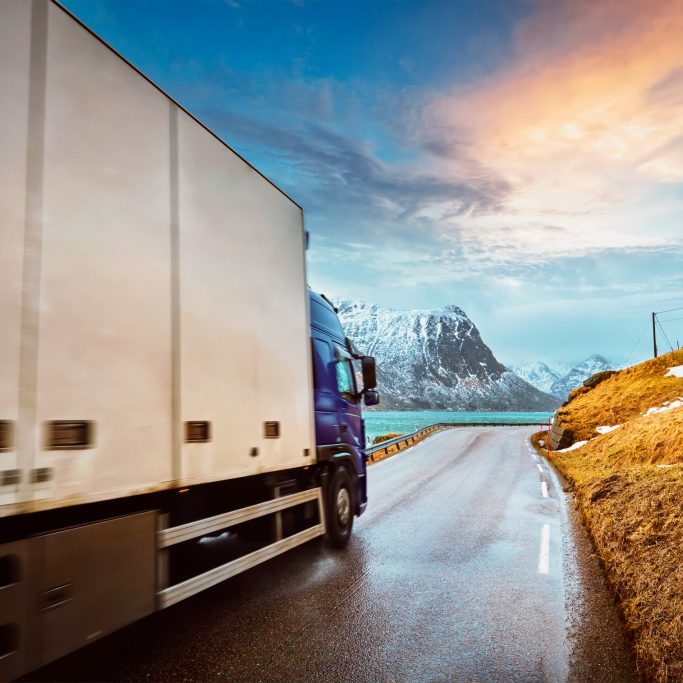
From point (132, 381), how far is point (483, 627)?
3.46m

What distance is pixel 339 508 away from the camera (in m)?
7.60

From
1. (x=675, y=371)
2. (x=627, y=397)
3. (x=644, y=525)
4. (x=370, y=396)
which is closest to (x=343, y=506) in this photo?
(x=370, y=396)

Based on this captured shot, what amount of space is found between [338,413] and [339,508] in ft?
4.04

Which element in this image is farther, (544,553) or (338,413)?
(338,413)

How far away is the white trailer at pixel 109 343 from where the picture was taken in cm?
306

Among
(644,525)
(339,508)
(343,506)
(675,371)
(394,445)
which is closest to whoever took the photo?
(644,525)

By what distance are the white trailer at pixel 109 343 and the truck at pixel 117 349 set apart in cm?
1

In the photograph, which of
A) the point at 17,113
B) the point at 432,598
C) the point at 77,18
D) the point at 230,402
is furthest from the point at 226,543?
the point at 77,18

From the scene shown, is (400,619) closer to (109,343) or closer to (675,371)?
(109,343)

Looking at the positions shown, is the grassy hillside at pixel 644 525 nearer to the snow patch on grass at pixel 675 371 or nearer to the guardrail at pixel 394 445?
the guardrail at pixel 394 445

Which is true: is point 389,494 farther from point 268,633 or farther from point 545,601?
point 268,633

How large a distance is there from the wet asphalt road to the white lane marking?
0.09ft

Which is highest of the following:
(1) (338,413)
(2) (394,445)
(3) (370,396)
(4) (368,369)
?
(4) (368,369)

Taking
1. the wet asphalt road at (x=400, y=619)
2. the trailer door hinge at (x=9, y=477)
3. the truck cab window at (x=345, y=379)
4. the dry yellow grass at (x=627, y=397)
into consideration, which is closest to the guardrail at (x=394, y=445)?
the dry yellow grass at (x=627, y=397)
